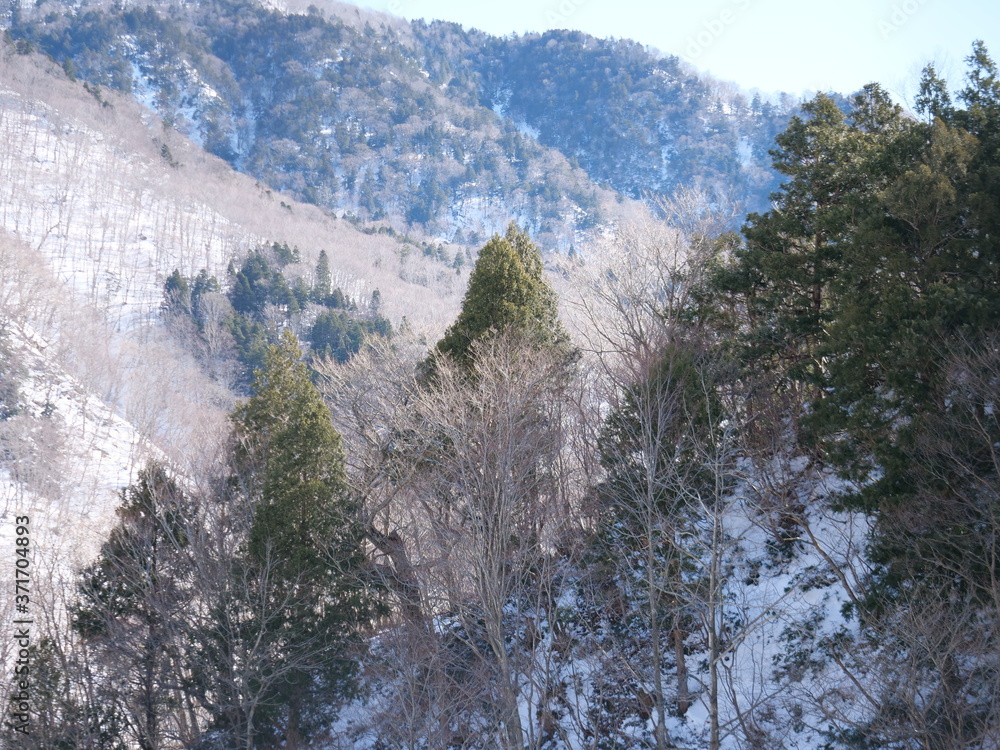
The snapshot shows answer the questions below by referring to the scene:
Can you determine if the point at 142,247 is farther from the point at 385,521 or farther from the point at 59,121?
the point at 385,521

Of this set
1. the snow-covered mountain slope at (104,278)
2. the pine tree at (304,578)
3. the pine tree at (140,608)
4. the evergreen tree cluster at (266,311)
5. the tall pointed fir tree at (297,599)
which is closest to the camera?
the tall pointed fir tree at (297,599)

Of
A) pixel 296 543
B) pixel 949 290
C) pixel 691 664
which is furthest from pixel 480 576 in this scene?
pixel 949 290

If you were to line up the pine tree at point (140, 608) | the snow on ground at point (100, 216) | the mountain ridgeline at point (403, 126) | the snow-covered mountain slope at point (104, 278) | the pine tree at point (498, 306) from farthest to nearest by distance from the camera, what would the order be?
the mountain ridgeline at point (403, 126) → the snow on ground at point (100, 216) → the snow-covered mountain slope at point (104, 278) → the pine tree at point (498, 306) → the pine tree at point (140, 608)

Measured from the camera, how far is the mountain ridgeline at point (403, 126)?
518ft

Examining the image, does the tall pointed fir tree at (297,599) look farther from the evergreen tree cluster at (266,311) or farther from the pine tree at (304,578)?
the evergreen tree cluster at (266,311)

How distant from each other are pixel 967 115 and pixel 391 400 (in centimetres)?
1326

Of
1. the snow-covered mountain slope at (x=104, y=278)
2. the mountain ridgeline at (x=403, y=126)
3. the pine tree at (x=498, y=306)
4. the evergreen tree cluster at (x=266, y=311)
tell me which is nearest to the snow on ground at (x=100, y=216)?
the snow-covered mountain slope at (x=104, y=278)

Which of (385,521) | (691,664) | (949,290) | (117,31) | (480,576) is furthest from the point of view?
(117,31)

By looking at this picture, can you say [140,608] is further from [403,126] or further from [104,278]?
[403,126]

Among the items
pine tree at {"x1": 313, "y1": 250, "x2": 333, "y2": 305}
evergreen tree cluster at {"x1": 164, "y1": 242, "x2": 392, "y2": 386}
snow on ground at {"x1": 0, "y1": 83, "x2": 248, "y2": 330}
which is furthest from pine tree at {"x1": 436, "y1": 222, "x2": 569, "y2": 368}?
snow on ground at {"x1": 0, "y1": 83, "x2": 248, "y2": 330}

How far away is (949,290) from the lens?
946 cm

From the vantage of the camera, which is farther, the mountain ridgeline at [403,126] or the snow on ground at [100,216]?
the mountain ridgeline at [403,126]

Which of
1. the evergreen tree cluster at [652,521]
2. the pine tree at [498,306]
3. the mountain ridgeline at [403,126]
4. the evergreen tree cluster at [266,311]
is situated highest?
the mountain ridgeline at [403,126]

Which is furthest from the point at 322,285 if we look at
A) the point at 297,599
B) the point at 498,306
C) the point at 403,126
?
the point at 403,126
